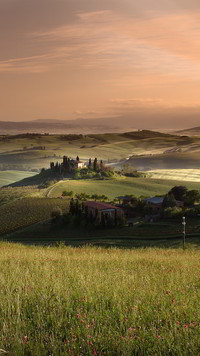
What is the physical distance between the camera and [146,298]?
8.73 metres

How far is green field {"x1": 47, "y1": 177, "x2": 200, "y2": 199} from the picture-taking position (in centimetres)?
13562

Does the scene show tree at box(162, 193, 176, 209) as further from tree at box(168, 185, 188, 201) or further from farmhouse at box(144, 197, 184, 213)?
tree at box(168, 185, 188, 201)

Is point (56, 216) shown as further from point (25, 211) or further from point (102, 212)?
point (25, 211)

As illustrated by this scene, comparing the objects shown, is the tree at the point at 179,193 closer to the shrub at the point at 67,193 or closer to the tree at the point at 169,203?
the tree at the point at 169,203

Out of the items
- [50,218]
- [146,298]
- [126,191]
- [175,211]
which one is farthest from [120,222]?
[146,298]

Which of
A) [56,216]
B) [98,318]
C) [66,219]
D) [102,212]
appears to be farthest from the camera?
[56,216]

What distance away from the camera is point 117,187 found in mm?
145500

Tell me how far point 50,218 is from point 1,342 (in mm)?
90608

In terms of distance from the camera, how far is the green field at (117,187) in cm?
13562

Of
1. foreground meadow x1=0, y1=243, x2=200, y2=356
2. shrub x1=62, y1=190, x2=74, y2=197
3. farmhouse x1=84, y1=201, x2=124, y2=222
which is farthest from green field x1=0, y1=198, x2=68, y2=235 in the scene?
foreground meadow x1=0, y1=243, x2=200, y2=356

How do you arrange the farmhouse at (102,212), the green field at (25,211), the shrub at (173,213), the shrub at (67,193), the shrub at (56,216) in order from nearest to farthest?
1. the shrub at (173,213)
2. the farmhouse at (102,212)
3. the shrub at (56,216)
4. the green field at (25,211)
5. the shrub at (67,193)

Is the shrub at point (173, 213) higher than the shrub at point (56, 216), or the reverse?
Answer: the shrub at point (173, 213)

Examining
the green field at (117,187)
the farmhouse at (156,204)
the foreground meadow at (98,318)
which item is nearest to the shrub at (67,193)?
the green field at (117,187)

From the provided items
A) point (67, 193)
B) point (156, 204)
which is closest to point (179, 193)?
point (156, 204)
